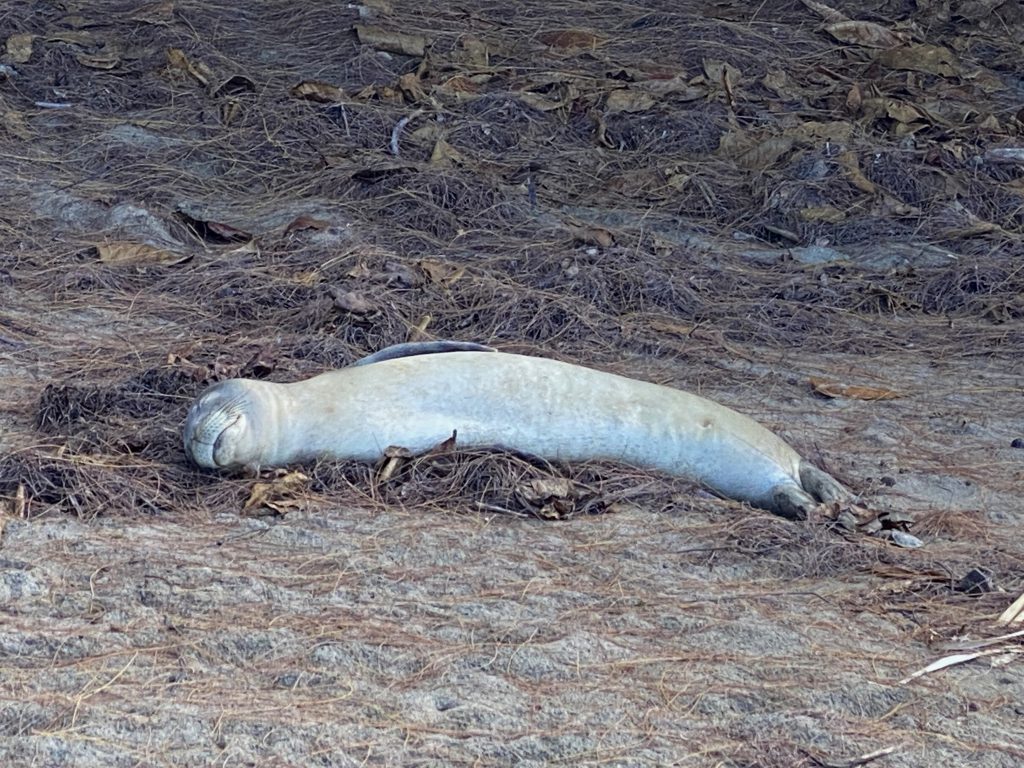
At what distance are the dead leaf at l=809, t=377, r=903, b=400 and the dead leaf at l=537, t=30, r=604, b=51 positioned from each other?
496 centimetres

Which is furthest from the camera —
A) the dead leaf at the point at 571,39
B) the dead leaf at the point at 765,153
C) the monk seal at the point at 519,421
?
the dead leaf at the point at 571,39

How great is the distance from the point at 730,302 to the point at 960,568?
9.71 ft

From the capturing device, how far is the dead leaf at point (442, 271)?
6961 mm

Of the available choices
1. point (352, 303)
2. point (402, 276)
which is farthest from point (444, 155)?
point (352, 303)

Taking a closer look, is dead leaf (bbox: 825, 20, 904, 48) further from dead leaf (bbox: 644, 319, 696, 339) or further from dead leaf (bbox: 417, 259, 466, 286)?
dead leaf (bbox: 417, 259, 466, 286)

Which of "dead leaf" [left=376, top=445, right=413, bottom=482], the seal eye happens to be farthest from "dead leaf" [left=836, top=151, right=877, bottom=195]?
the seal eye

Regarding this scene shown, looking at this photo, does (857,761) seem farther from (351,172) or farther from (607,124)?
Result: (607,124)

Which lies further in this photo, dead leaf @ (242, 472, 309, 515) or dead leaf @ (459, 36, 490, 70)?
dead leaf @ (459, 36, 490, 70)

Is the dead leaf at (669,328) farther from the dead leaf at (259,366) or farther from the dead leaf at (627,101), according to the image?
the dead leaf at (627,101)

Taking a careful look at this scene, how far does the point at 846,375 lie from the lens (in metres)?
6.50

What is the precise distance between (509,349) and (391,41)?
4560 mm

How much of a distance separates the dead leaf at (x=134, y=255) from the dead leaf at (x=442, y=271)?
3.79 ft

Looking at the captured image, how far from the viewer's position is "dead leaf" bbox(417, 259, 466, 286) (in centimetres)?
696

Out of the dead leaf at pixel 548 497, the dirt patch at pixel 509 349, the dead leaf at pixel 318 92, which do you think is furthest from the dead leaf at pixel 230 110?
the dead leaf at pixel 548 497
